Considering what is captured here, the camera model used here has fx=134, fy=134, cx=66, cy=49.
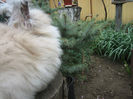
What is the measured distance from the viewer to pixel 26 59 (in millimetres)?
733

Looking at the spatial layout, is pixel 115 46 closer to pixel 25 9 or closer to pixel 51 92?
pixel 51 92

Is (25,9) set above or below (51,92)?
above

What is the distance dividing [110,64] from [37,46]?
88.4 inches

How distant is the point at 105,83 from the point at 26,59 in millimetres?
1873

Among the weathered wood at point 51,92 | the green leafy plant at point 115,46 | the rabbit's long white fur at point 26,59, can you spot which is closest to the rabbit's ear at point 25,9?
the rabbit's long white fur at point 26,59

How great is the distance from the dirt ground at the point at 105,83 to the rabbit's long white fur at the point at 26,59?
55.9 inches

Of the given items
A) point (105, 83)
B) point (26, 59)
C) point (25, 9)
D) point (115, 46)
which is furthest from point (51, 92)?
point (115, 46)

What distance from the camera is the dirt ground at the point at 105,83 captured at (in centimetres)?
207

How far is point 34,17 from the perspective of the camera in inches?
37.8

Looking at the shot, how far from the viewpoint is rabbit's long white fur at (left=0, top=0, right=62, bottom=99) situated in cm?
66

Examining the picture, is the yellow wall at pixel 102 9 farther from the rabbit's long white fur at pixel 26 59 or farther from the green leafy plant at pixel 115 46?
the rabbit's long white fur at pixel 26 59

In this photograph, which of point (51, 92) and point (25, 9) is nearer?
point (25, 9)

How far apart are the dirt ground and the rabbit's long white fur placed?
1.42 metres

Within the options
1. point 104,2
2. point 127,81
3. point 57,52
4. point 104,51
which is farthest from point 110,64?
point 104,2
